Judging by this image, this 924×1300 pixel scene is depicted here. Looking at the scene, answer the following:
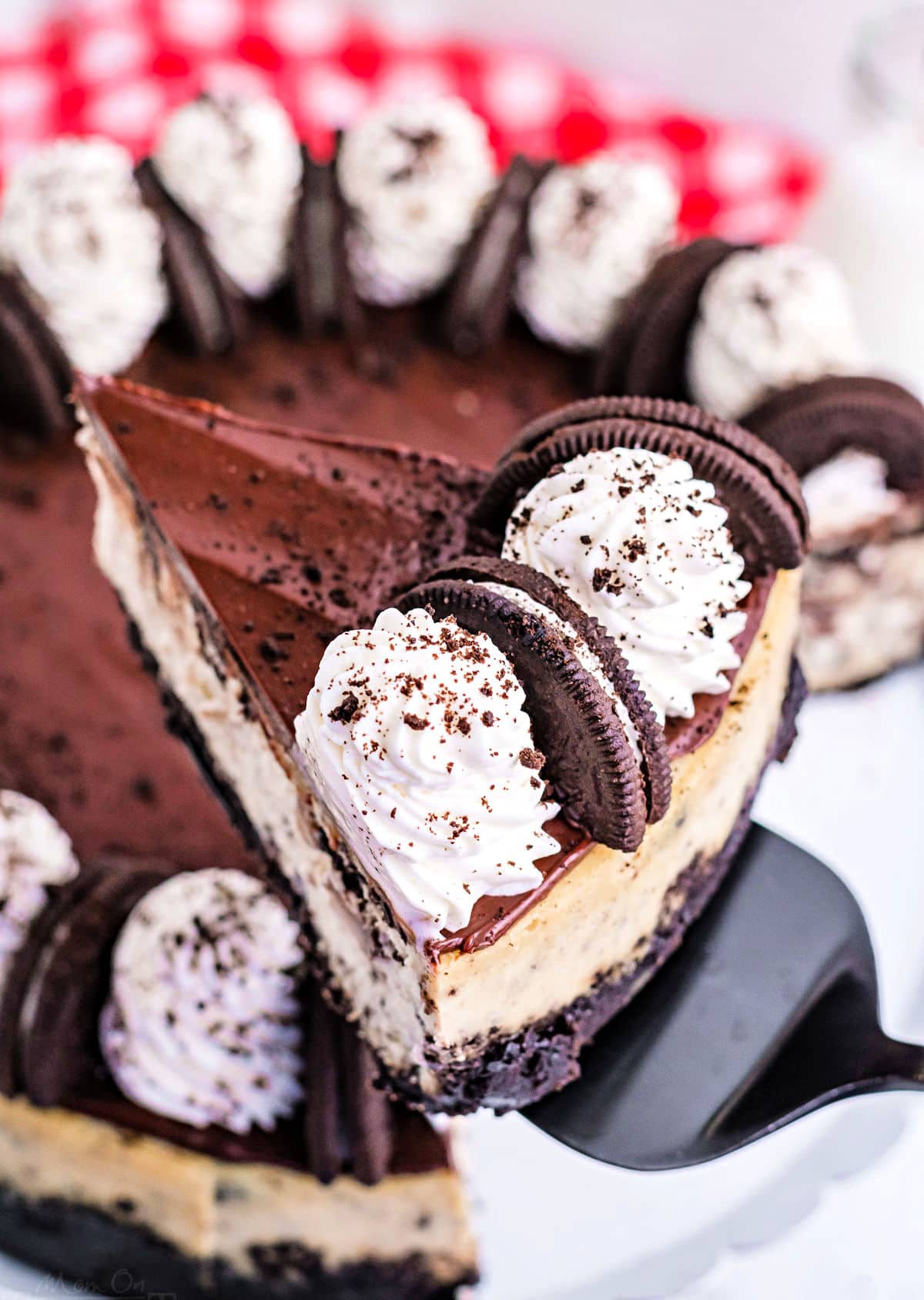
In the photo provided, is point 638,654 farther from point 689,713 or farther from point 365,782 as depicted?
point 365,782

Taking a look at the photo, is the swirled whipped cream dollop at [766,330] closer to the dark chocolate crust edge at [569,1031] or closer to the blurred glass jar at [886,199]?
the dark chocolate crust edge at [569,1031]

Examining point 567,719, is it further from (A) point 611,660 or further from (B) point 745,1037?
(B) point 745,1037

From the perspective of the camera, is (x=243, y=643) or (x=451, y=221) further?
(x=451, y=221)

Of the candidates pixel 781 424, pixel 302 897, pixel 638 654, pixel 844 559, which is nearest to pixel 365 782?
pixel 638 654

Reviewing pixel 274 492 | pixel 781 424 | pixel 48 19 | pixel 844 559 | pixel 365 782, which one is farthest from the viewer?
pixel 48 19

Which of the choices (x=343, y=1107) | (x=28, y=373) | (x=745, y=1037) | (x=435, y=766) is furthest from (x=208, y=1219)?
(x=28, y=373)

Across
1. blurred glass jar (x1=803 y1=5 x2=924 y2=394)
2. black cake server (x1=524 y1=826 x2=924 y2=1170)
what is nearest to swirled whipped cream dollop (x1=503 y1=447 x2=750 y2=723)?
black cake server (x1=524 y1=826 x2=924 y2=1170)
